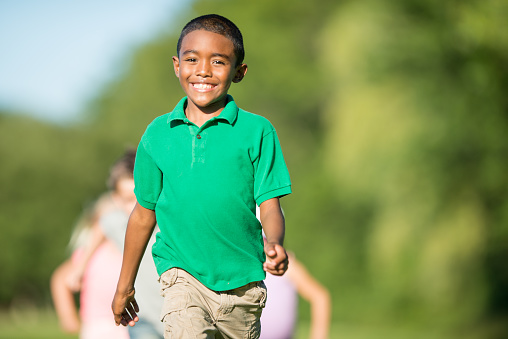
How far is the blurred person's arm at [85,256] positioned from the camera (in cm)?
603

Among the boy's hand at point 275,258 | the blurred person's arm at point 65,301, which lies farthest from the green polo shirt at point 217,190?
the blurred person's arm at point 65,301

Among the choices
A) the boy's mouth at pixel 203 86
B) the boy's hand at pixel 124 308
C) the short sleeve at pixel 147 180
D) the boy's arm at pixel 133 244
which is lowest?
the boy's hand at pixel 124 308

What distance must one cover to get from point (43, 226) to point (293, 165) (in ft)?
32.7

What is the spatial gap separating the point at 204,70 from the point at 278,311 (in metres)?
2.81

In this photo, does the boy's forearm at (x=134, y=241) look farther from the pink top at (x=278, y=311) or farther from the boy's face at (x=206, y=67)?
the pink top at (x=278, y=311)

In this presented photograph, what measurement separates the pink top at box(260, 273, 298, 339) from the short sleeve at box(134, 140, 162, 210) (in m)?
2.40

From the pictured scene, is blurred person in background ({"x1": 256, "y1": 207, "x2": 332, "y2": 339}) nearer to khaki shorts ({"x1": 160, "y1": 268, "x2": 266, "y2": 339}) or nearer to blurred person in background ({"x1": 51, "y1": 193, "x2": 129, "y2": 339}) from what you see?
blurred person in background ({"x1": 51, "y1": 193, "x2": 129, "y2": 339})

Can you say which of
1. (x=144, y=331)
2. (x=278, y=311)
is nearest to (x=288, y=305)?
(x=278, y=311)

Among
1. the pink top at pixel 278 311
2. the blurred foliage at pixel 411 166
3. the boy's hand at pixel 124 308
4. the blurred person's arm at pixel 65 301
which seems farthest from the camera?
the blurred foliage at pixel 411 166

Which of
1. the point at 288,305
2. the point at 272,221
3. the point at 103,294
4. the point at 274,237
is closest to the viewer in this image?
the point at 274,237

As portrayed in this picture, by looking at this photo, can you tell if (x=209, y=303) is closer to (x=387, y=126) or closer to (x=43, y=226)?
(x=387, y=126)

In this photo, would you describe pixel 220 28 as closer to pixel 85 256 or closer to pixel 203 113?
pixel 203 113

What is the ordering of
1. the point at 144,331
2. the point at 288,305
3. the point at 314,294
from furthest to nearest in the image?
the point at 314,294
the point at 288,305
the point at 144,331

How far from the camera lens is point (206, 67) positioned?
10.6ft
